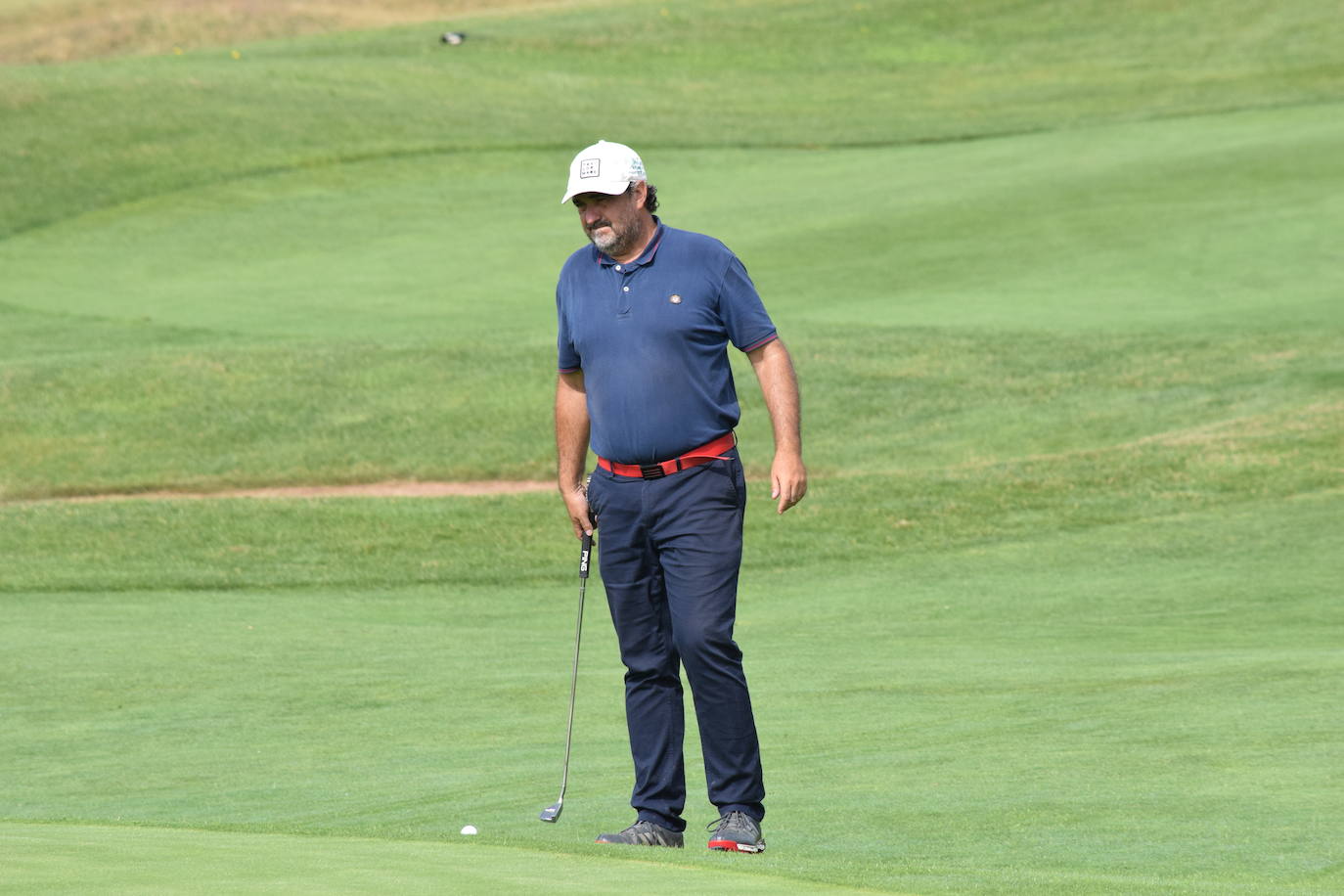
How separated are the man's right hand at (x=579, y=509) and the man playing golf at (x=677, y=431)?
28 centimetres

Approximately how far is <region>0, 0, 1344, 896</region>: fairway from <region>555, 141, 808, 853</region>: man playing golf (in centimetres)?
32

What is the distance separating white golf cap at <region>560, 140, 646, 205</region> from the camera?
6.38 meters

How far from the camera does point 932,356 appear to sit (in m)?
20.4

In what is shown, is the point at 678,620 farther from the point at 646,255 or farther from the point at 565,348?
the point at 646,255

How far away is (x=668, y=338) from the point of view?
21.0 feet

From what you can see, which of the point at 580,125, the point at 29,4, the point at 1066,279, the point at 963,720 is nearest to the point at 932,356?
the point at 1066,279

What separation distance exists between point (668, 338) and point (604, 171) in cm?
55

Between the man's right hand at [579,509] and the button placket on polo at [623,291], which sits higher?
the button placket on polo at [623,291]

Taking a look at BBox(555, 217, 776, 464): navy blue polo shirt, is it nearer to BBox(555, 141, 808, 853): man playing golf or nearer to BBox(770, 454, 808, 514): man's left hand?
BBox(555, 141, 808, 853): man playing golf

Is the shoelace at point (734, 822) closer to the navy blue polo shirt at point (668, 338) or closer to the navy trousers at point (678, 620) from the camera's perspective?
the navy trousers at point (678, 620)

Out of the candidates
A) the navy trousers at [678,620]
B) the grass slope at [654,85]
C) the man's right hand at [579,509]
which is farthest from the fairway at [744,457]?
the man's right hand at [579,509]

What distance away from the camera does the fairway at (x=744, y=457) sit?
269 inches

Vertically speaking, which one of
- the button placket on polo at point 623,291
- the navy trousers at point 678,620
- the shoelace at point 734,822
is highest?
the button placket on polo at point 623,291

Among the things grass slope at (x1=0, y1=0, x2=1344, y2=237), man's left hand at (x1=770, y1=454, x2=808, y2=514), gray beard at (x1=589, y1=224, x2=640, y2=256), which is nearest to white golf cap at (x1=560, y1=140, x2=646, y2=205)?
gray beard at (x1=589, y1=224, x2=640, y2=256)
